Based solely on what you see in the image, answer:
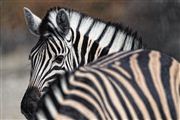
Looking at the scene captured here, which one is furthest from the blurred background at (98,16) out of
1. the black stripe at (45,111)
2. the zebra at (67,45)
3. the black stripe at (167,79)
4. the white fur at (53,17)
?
the black stripe at (45,111)

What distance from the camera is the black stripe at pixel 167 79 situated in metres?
2.62

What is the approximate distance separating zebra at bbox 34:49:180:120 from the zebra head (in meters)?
1.46

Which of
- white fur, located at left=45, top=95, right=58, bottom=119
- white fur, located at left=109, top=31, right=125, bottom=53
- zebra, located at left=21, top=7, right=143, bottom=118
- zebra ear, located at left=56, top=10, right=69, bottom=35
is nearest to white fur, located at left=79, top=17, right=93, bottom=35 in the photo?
zebra, located at left=21, top=7, right=143, bottom=118

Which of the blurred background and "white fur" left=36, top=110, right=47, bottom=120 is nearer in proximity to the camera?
"white fur" left=36, top=110, right=47, bottom=120

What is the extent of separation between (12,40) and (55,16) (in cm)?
605

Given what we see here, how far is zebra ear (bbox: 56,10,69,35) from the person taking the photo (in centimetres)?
440

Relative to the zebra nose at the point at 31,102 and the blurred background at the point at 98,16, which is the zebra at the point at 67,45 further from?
the blurred background at the point at 98,16

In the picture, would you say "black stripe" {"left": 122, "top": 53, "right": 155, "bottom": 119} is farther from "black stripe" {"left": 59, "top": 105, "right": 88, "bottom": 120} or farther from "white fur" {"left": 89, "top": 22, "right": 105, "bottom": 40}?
"white fur" {"left": 89, "top": 22, "right": 105, "bottom": 40}

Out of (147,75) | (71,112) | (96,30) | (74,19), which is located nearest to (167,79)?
(147,75)

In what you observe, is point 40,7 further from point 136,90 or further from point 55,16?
point 136,90

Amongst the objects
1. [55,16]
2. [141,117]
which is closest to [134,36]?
[55,16]

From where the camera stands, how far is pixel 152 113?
8.52 feet

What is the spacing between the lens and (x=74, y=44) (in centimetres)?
437

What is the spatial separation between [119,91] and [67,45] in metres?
1.83
